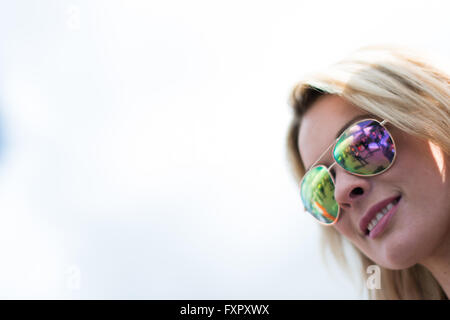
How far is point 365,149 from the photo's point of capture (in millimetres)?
2189

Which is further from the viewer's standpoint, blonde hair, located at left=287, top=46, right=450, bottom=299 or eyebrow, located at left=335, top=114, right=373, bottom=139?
eyebrow, located at left=335, top=114, right=373, bottom=139

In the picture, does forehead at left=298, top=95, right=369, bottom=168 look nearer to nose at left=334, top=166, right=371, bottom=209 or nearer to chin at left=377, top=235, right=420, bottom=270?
nose at left=334, top=166, right=371, bottom=209

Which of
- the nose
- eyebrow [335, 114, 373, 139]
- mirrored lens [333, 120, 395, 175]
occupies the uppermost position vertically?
eyebrow [335, 114, 373, 139]

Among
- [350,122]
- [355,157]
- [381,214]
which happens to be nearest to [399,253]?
[381,214]

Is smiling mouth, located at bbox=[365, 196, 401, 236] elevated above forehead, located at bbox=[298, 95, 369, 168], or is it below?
below

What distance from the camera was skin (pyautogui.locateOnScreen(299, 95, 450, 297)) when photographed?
203 cm

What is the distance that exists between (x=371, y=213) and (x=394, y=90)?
687 mm

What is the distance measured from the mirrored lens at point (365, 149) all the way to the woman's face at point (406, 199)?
0.04m
